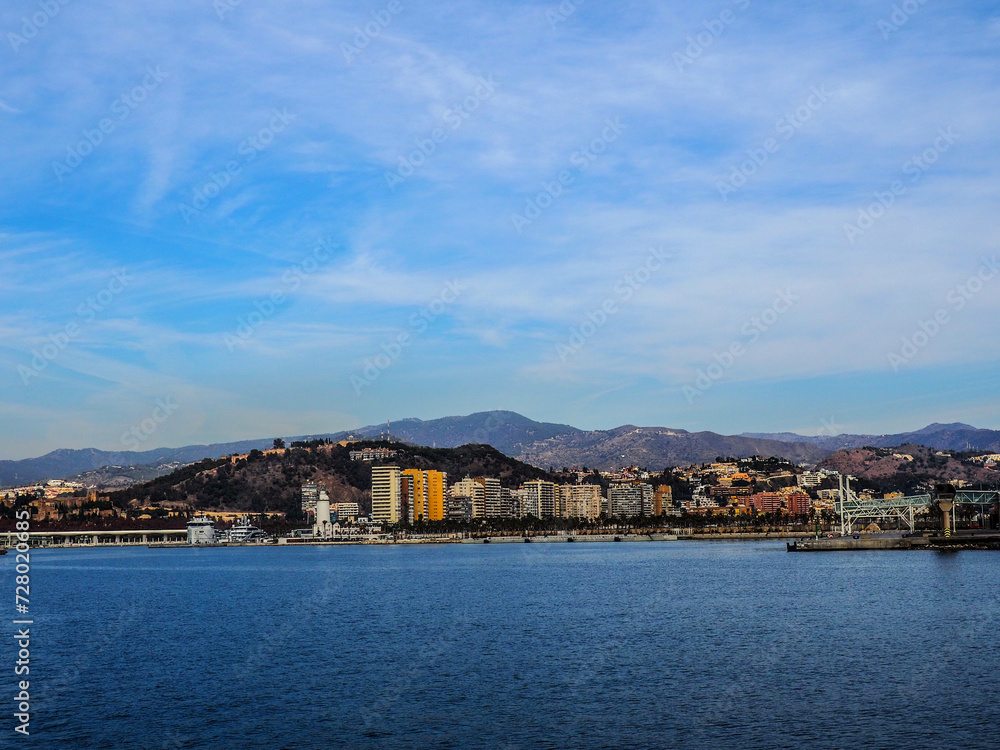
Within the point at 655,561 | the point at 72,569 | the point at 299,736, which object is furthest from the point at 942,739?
the point at 72,569

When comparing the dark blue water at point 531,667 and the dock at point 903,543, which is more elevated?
the dark blue water at point 531,667

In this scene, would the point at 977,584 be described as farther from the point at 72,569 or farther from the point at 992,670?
the point at 72,569

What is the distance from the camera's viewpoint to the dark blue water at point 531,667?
2769cm

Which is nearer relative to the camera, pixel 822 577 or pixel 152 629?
pixel 152 629

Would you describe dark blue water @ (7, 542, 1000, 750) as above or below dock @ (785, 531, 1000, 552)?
above

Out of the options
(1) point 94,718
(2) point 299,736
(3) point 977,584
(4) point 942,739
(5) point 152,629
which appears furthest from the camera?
(3) point 977,584

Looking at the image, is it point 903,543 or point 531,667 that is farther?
point 903,543

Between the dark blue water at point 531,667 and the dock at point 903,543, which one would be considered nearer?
the dark blue water at point 531,667

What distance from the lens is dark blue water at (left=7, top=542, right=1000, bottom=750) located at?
27.7m

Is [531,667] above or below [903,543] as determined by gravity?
above

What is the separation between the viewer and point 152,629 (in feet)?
171

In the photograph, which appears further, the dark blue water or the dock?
the dock

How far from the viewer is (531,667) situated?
3728 centimetres

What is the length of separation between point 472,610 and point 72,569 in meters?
81.5
